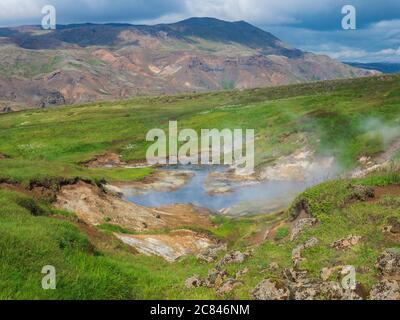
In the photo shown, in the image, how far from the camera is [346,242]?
70.7ft

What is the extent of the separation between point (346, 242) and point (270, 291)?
22.5ft

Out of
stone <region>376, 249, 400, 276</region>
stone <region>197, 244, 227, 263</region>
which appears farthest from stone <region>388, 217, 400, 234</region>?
stone <region>197, 244, 227, 263</region>

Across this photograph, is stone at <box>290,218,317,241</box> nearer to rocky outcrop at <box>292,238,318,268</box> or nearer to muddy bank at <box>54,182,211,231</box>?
rocky outcrop at <box>292,238,318,268</box>

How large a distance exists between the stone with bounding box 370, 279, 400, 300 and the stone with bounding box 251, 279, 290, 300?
3.01 m

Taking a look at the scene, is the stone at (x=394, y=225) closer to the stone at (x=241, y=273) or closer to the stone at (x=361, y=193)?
the stone at (x=361, y=193)

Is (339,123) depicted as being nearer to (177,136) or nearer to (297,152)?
(297,152)

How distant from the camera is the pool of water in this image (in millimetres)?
65188

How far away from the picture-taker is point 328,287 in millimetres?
16828

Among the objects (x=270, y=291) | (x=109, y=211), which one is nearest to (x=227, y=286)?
(x=270, y=291)

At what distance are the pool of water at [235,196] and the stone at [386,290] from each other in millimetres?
43553

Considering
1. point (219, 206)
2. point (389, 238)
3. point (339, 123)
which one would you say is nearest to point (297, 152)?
point (339, 123)

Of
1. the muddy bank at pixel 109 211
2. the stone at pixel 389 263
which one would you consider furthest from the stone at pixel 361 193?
the muddy bank at pixel 109 211

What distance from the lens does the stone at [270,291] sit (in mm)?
16047

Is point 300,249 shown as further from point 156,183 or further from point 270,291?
point 156,183
